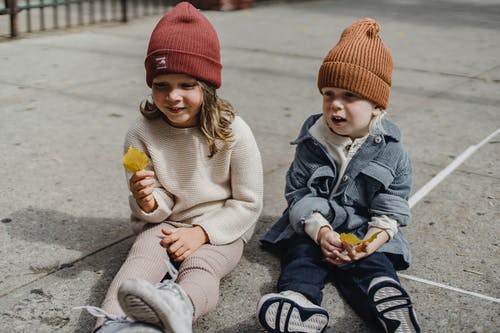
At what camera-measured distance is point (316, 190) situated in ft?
9.75

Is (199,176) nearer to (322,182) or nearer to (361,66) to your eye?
(322,182)

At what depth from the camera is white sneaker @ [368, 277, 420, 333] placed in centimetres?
242

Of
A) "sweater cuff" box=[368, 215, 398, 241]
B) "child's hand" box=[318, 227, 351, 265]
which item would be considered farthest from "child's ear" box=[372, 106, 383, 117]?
"child's hand" box=[318, 227, 351, 265]

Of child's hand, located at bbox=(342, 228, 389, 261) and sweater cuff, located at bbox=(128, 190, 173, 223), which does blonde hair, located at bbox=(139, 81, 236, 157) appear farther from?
child's hand, located at bbox=(342, 228, 389, 261)

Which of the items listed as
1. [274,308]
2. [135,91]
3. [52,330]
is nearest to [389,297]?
[274,308]

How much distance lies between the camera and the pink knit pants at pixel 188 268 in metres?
2.43

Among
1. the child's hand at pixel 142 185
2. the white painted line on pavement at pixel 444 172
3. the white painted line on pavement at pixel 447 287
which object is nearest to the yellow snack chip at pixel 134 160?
the child's hand at pixel 142 185

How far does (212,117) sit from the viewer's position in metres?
2.77

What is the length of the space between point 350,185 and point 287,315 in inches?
28.8

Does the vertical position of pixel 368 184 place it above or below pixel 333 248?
above

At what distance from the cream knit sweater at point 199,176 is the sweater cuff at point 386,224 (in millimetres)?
472

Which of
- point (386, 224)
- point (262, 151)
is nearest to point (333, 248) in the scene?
point (386, 224)

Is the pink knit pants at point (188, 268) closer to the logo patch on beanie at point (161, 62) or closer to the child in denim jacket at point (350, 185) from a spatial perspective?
the child in denim jacket at point (350, 185)

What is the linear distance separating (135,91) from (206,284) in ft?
11.8
